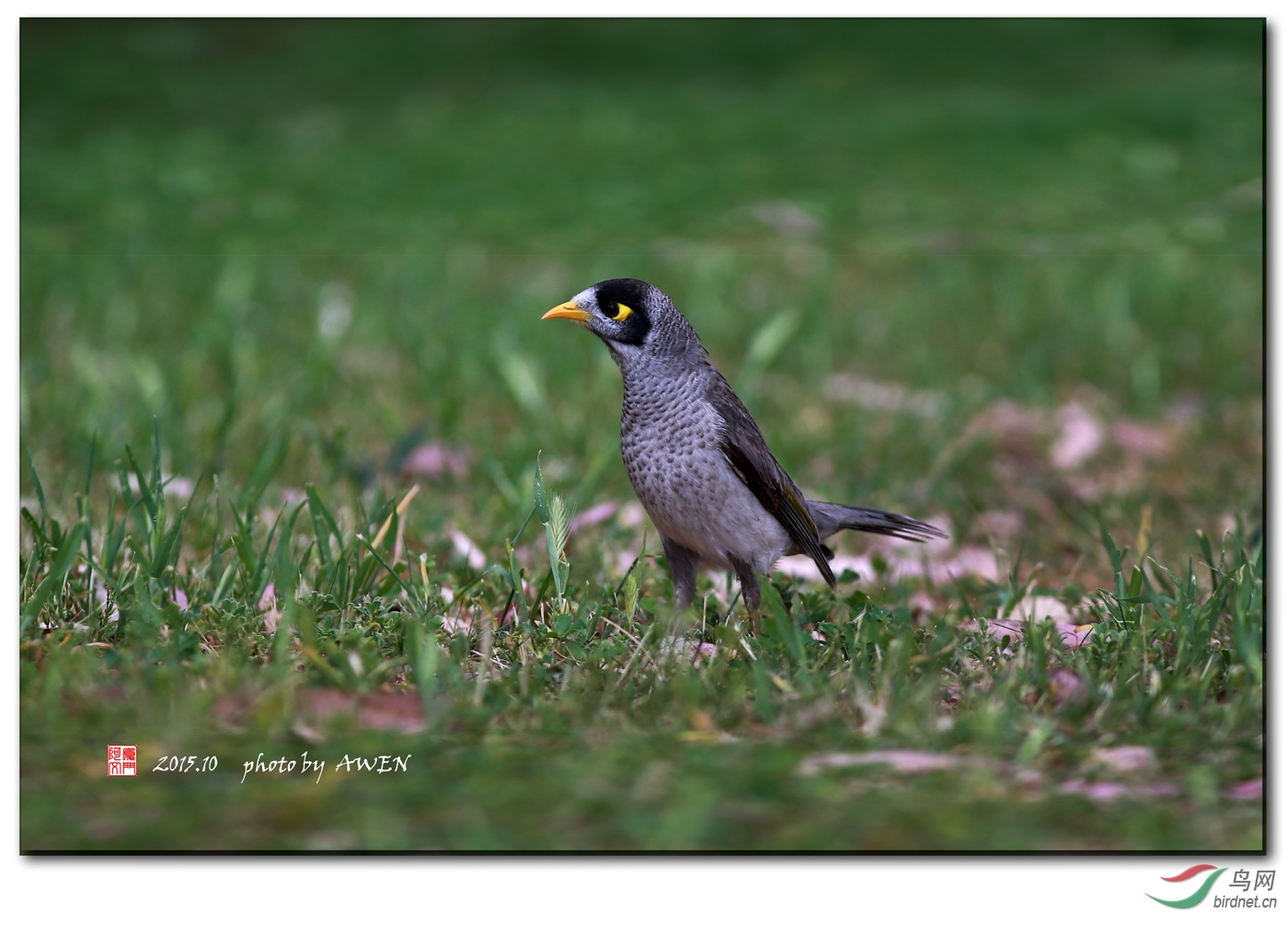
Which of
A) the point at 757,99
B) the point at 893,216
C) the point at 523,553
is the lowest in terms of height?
the point at 523,553

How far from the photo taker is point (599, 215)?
353 inches

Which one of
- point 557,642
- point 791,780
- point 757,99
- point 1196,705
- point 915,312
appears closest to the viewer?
→ point 791,780

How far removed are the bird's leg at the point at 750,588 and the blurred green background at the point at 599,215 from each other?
1.81m

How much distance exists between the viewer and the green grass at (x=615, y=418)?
103 inches

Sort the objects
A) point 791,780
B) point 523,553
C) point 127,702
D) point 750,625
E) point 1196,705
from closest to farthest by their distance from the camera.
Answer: point 791,780, point 127,702, point 1196,705, point 750,625, point 523,553

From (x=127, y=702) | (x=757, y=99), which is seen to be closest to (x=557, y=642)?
(x=127, y=702)

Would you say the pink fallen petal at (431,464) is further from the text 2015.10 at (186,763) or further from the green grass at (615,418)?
the text 2015.10 at (186,763)

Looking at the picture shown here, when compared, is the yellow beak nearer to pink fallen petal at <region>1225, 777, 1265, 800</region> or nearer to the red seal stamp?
the red seal stamp

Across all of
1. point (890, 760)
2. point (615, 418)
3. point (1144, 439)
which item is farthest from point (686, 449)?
point (1144, 439)

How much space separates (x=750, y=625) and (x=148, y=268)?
588 centimetres

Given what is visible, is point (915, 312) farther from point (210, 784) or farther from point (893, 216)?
point (210, 784)

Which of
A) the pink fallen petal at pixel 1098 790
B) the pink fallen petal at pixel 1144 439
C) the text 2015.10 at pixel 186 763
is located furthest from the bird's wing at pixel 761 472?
the pink fallen petal at pixel 1144 439

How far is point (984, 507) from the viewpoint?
17.9ft

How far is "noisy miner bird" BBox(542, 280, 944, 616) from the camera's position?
366 cm
